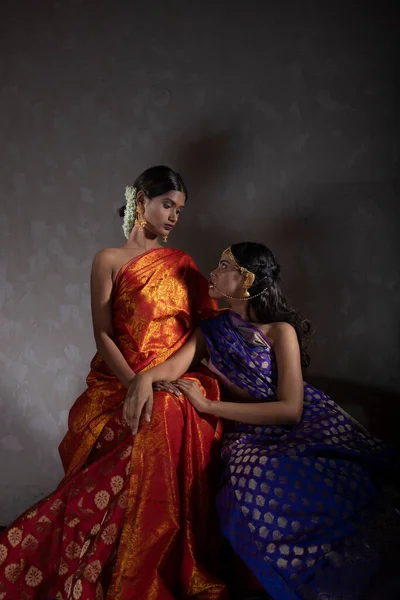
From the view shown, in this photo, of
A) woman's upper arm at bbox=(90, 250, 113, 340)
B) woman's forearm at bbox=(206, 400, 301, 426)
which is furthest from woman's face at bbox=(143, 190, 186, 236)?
woman's forearm at bbox=(206, 400, 301, 426)

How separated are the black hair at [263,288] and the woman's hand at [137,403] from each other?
0.56 m

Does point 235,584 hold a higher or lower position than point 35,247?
lower

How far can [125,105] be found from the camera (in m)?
3.07

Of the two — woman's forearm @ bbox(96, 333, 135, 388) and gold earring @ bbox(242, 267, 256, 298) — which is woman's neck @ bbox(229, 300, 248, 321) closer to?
gold earring @ bbox(242, 267, 256, 298)

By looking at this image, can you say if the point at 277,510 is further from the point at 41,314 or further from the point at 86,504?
the point at 41,314

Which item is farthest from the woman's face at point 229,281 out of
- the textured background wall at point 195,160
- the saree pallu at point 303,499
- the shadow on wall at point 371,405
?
the shadow on wall at point 371,405

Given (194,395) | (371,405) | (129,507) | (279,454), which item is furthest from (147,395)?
(371,405)

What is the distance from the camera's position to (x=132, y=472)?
1.90 m

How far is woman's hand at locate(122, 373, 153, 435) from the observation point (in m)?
1.97

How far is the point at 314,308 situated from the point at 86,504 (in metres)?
1.44

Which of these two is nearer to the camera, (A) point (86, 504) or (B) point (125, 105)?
(A) point (86, 504)

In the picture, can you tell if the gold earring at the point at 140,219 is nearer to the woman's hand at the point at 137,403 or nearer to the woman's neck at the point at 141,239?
the woman's neck at the point at 141,239

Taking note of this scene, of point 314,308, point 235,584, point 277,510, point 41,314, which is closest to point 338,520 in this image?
point 277,510

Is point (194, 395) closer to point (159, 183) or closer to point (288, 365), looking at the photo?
point (288, 365)
